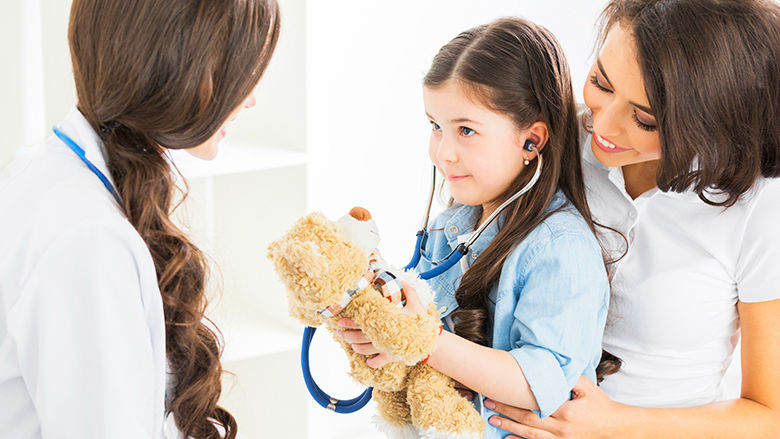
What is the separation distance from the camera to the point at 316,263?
101cm

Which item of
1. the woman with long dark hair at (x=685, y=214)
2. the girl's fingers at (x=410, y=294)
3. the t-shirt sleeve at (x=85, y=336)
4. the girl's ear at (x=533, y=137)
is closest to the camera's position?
the t-shirt sleeve at (x=85, y=336)

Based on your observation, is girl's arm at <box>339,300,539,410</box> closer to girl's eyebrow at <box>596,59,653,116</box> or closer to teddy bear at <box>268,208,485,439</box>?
teddy bear at <box>268,208,485,439</box>

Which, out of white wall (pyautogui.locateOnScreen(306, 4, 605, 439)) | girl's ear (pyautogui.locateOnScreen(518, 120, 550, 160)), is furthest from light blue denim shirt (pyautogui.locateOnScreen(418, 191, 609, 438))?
white wall (pyautogui.locateOnScreen(306, 4, 605, 439))

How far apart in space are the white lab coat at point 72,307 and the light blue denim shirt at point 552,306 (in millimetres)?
488

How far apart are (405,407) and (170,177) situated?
551 mm

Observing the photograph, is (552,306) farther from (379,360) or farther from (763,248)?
(763,248)

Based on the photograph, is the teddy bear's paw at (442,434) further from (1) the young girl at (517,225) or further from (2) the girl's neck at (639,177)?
(2) the girl's neck at (639,177)

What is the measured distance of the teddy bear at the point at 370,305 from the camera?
1031 mm

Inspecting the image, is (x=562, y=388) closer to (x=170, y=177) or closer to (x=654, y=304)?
(x=654, y=304)

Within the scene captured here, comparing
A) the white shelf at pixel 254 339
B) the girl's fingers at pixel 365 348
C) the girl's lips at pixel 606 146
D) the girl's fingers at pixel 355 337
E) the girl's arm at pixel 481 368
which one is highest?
the girl's lips at pixel 606 146

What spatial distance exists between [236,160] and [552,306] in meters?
0.93

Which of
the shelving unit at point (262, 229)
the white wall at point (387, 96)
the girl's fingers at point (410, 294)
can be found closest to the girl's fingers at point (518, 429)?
the girl's fingers at point (410, 294)

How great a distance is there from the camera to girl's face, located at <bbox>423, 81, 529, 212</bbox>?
51.8 inches

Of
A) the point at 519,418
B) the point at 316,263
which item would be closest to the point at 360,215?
the point at 316,263
